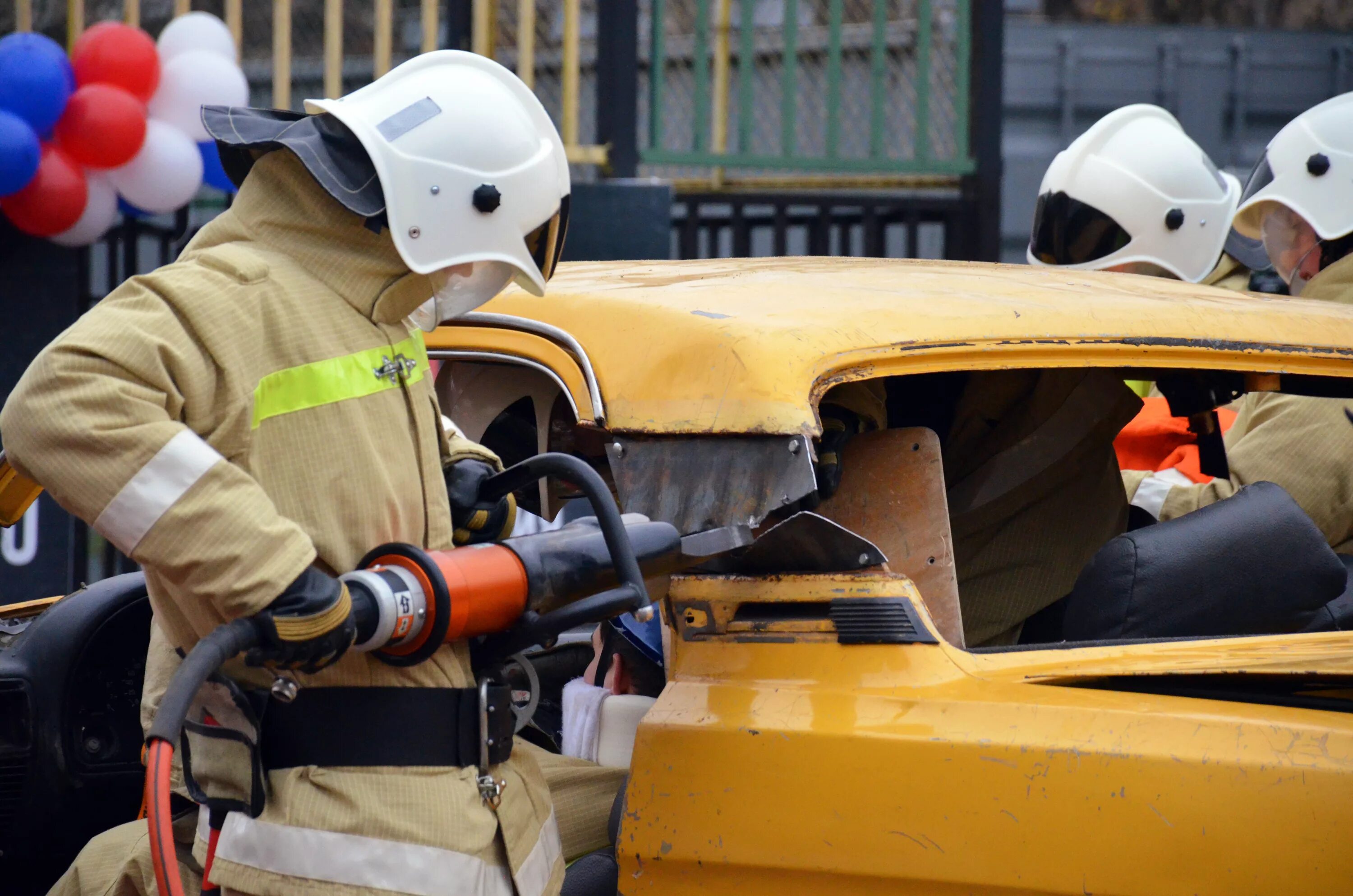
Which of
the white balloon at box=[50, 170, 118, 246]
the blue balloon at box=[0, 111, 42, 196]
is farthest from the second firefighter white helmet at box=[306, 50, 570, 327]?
the white balloon at box=[50, 170, 118, 246]

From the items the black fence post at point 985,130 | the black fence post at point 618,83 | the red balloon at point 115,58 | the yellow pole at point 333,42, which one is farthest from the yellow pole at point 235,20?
the black fence post at point 985,130

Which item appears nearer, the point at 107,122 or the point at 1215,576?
the point at 1215,576

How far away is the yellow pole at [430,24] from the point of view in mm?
7211

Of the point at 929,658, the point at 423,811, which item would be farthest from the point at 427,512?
the point at 929,658

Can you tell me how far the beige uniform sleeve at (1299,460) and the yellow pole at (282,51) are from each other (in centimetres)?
499

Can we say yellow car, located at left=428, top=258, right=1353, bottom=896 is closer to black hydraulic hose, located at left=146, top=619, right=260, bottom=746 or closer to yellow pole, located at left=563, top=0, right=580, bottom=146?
black hydraulic hose, located at left=146, top=619, right=260, bottom=746

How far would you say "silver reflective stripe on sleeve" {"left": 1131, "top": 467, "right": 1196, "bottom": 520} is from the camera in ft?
11.9

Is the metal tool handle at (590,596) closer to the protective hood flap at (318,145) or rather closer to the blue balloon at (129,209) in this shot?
the protective hood flap at (318,145)

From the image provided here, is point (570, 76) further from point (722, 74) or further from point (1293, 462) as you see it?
point (1293, 462)

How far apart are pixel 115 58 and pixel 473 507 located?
4.40 metres

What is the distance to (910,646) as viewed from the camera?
225cm

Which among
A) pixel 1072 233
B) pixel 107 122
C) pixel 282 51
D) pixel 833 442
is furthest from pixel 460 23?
pixel 833 442

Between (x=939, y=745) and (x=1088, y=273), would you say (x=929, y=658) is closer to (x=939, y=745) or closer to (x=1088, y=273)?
(x=939, y=745)

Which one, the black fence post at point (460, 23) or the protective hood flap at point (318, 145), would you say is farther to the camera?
the black fence post at point (460, 23)
